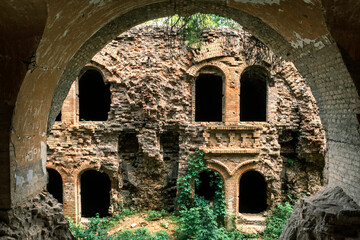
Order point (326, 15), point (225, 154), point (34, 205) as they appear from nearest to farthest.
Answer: point (326, 15) < point (34, 205) < point (225, 154)

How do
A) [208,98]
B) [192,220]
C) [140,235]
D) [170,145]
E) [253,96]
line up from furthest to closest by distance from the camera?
1. [208,98]
2. [253,96]
3. [170,145]
4. [192,220]
5. [140,235]

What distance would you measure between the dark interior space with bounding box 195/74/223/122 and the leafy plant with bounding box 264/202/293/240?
5.94 meters

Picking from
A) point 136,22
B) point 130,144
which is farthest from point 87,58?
point 130,144

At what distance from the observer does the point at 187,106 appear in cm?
814

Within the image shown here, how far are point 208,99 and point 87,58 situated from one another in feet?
28.7

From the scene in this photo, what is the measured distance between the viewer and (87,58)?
423cm

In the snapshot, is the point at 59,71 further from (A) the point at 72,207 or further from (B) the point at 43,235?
(A) the point at 72,207

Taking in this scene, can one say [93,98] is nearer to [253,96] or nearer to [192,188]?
[192,188]

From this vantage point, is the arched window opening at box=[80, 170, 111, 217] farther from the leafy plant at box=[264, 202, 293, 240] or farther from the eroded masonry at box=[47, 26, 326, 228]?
the leafy plant at box=[264, 202, 293, 240]

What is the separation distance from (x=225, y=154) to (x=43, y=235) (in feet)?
19.6

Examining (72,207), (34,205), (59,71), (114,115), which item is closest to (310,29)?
(59,71)

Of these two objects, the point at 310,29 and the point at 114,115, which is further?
the point at 114,115

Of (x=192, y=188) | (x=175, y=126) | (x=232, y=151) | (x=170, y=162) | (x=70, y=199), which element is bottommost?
(x=70, y=199)

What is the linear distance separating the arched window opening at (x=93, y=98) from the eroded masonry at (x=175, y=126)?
3.26 m
